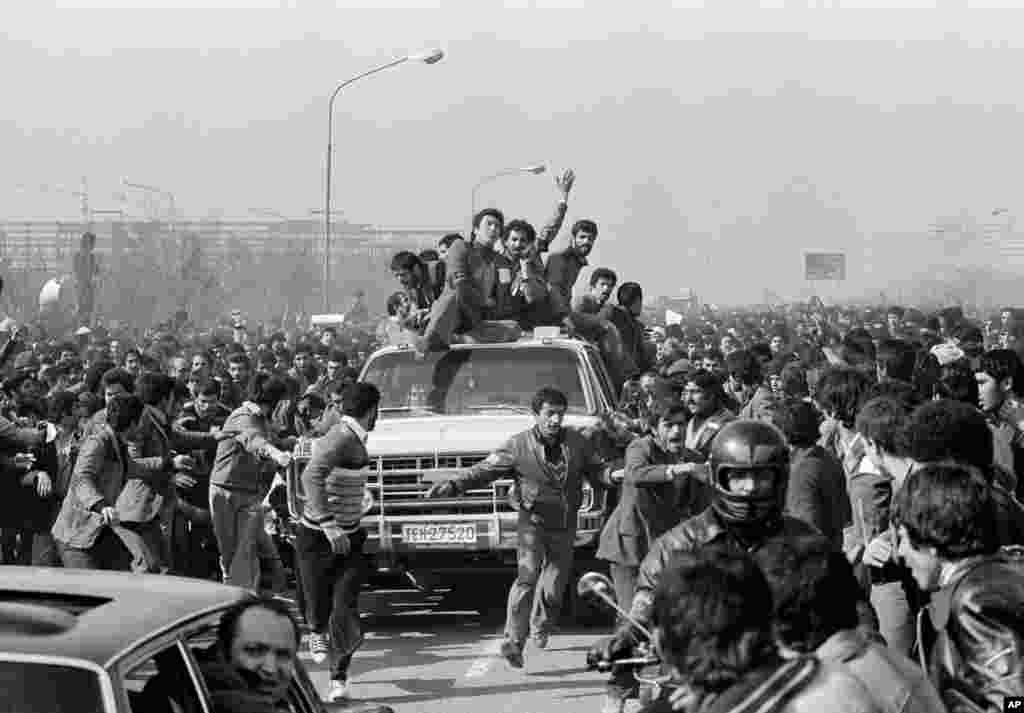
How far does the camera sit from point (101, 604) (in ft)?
16.9

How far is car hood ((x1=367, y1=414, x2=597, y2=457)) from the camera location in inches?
563

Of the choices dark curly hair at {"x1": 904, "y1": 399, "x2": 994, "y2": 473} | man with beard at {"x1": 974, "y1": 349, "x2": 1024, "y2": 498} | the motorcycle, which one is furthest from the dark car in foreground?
man with beard at {"x1": 974, "y1": 349, "x2": 1024, "y2": 498}

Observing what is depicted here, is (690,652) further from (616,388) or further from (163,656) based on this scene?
(616,388)

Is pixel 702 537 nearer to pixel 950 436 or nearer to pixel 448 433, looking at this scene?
pixel 950 436

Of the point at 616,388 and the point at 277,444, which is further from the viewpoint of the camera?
the point at 616,388

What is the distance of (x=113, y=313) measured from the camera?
10125cm

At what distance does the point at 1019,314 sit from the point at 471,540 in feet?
66.7

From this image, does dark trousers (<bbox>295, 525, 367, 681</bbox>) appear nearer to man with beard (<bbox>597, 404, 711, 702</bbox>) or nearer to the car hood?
man with beard (<bbox>597, 404, 711, 702</bbox>)

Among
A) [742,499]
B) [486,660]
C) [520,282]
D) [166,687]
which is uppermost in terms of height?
[520,282]

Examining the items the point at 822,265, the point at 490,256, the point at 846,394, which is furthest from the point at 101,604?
the point at 822,265

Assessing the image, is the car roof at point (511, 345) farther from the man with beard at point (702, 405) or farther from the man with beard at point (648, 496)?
the man with beard at point (648, 496)

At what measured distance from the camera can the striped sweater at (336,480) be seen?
11.5 metres

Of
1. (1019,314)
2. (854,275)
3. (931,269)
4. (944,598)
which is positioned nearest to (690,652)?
(944,598)

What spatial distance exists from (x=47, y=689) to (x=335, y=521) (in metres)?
6.95
